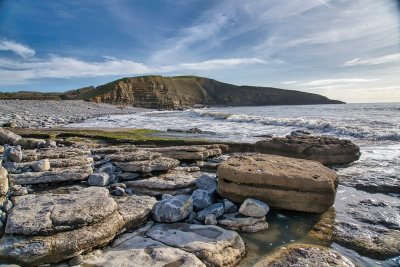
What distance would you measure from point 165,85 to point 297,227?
9775cm

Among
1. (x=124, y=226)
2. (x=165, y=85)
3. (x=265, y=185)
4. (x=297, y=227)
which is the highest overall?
(x=165, y=85)

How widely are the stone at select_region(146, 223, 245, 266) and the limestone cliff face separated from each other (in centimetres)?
6981

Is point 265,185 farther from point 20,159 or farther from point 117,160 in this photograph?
point 20,159

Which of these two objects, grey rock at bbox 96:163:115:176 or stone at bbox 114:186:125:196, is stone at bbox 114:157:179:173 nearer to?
grey rock at bbox 96:163:115:176

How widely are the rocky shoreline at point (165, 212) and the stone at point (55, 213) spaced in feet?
0.04

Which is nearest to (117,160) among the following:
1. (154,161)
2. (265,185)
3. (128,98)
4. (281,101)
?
(154,161)

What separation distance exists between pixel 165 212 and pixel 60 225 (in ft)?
4.75

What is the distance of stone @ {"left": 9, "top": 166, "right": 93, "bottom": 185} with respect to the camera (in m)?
4.59

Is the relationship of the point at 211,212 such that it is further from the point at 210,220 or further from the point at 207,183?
the point at 207,183

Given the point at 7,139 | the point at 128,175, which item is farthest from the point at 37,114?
the point at 128,175

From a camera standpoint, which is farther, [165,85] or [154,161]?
[165,85]

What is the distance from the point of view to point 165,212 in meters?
3.70

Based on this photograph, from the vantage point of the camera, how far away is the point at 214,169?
7188 mm

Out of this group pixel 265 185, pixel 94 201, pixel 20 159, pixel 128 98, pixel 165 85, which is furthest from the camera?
pixel 165 85
